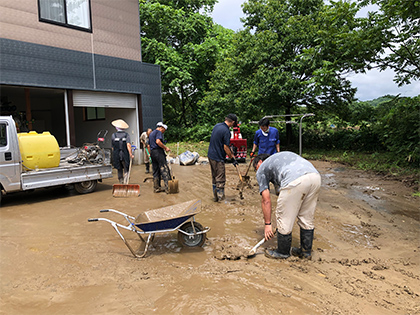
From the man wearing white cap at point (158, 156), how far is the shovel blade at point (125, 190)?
654 millimetres

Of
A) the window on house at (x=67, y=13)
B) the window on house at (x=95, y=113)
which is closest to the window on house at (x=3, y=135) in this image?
the window on house at (x=67, y=13)

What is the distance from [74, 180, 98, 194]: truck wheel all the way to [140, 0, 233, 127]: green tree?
14.4 metres

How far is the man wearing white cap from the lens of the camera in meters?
8.16

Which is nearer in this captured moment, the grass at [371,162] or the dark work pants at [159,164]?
the dark work pants at [159,164]

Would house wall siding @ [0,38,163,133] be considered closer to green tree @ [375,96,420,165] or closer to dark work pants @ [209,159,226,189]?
dark work pants @ [209,159,226,189]

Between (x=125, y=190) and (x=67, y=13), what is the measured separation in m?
7.51

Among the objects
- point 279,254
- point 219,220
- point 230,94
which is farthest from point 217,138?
point 230,94

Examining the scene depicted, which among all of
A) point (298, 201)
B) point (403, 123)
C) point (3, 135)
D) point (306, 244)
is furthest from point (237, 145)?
point (298, 201)

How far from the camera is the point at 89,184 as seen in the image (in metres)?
8.60

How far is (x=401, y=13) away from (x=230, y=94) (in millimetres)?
11560

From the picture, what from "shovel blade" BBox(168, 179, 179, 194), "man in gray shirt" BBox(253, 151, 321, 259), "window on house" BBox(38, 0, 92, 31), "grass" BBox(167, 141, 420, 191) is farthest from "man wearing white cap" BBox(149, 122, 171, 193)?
"window on house" BBox(38, 0, 92, 31)

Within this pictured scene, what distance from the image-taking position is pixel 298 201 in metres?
4.00

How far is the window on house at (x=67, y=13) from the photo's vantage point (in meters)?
10.6

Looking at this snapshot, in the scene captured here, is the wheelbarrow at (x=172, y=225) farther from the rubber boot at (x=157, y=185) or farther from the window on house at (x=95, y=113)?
the window on house at (x=95, y=113)
